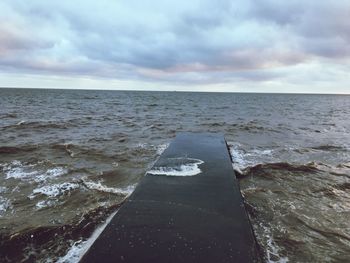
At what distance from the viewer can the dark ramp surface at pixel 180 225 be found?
341 cm

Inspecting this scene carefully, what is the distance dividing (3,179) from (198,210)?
266 inches

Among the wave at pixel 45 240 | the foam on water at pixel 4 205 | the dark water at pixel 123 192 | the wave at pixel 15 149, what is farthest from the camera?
the wave at pixel 15 149

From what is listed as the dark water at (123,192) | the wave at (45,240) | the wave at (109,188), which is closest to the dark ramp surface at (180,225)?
the dark water at (123,192)

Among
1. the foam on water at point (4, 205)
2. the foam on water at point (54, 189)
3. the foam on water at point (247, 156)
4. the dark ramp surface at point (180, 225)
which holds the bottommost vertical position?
the foam on water at point (4, 205)

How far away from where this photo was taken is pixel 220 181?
239 inches

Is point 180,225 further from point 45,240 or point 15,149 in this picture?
point 15,149

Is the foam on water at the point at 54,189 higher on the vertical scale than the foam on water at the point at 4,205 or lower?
higher

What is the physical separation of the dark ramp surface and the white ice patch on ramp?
0.83 feet

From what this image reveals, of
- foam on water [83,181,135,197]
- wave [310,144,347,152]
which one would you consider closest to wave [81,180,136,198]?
foam on water [83,181,135,197]

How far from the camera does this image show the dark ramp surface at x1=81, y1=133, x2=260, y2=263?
341 centimetres

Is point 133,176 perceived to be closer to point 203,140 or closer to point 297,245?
point 203,140

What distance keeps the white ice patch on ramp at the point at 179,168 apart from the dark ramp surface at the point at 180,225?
9.9 inches

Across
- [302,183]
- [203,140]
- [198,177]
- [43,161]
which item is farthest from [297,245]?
[43,161]

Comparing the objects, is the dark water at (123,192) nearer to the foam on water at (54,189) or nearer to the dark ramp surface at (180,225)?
the foam on water at (54,189)
